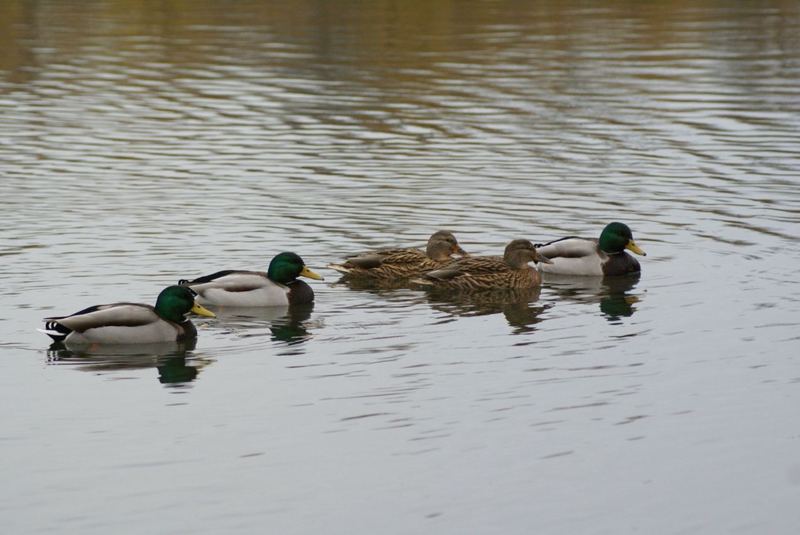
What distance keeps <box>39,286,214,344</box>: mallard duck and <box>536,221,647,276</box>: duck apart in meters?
4.68

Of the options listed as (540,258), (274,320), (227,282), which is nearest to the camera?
(274,320)

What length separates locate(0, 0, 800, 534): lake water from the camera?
10000 millimetres

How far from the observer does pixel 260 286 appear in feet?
51.8

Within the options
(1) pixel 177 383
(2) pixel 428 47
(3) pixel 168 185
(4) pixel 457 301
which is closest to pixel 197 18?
(2) pixel 428 47

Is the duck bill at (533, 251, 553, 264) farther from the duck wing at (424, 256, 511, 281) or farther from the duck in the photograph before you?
the duck wing at (424, 256, 511, 281)

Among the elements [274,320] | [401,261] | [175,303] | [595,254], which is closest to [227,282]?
[274,320]

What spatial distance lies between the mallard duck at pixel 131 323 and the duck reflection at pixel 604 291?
161 inches

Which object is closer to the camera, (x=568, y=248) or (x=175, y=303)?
(x=175, y=303)

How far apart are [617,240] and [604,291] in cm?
86

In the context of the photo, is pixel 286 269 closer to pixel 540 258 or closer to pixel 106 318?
pixel 106 318

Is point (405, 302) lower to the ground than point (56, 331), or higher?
lower

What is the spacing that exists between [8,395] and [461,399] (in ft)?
11.3

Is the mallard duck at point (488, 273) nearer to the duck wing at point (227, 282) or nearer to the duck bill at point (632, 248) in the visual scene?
the duck bill at point (632, 248)

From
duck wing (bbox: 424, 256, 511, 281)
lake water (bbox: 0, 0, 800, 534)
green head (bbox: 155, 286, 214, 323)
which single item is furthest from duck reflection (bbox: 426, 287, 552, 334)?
green head (bbox: 155, 286, 214, 323)
